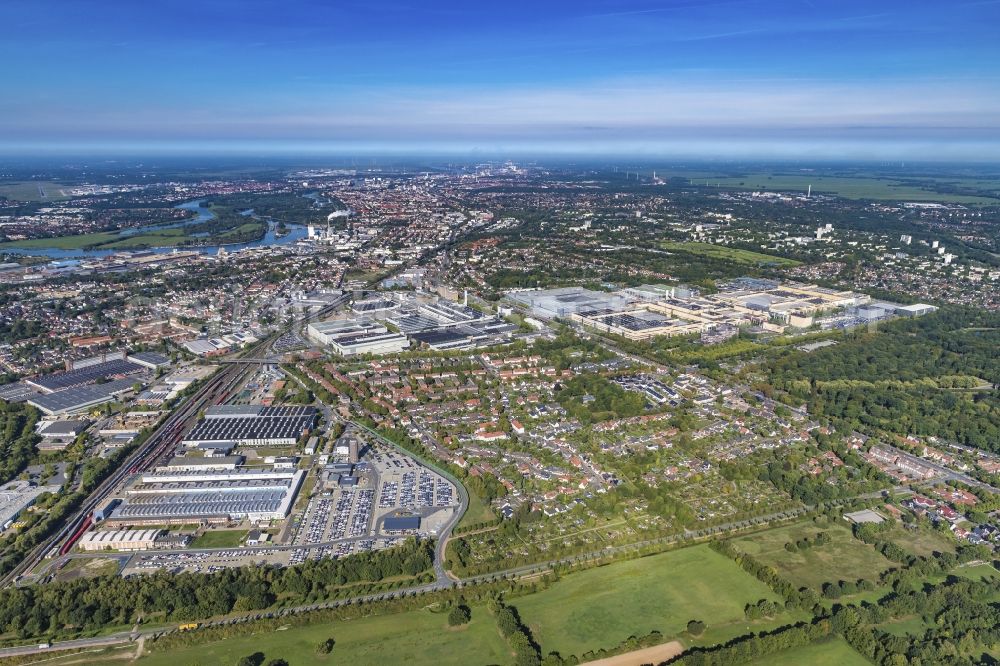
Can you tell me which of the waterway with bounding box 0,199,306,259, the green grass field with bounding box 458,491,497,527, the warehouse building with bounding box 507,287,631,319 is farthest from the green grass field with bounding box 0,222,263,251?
the green grass field with bounding box 458,491,497,527

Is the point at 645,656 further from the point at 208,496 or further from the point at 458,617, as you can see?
the point at 208,496

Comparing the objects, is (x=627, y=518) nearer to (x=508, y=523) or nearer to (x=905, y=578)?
(x=508, y=523)

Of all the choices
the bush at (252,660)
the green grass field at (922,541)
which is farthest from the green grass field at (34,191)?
the green grass field at (922,541)

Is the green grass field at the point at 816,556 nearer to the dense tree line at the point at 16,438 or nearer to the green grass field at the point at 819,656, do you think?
the green grass field at the point at 819,656

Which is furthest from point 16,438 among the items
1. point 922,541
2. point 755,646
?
point 922,541

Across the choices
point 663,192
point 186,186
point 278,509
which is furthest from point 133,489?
point 186,186

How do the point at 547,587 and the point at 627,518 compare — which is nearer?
the point at 547,587
